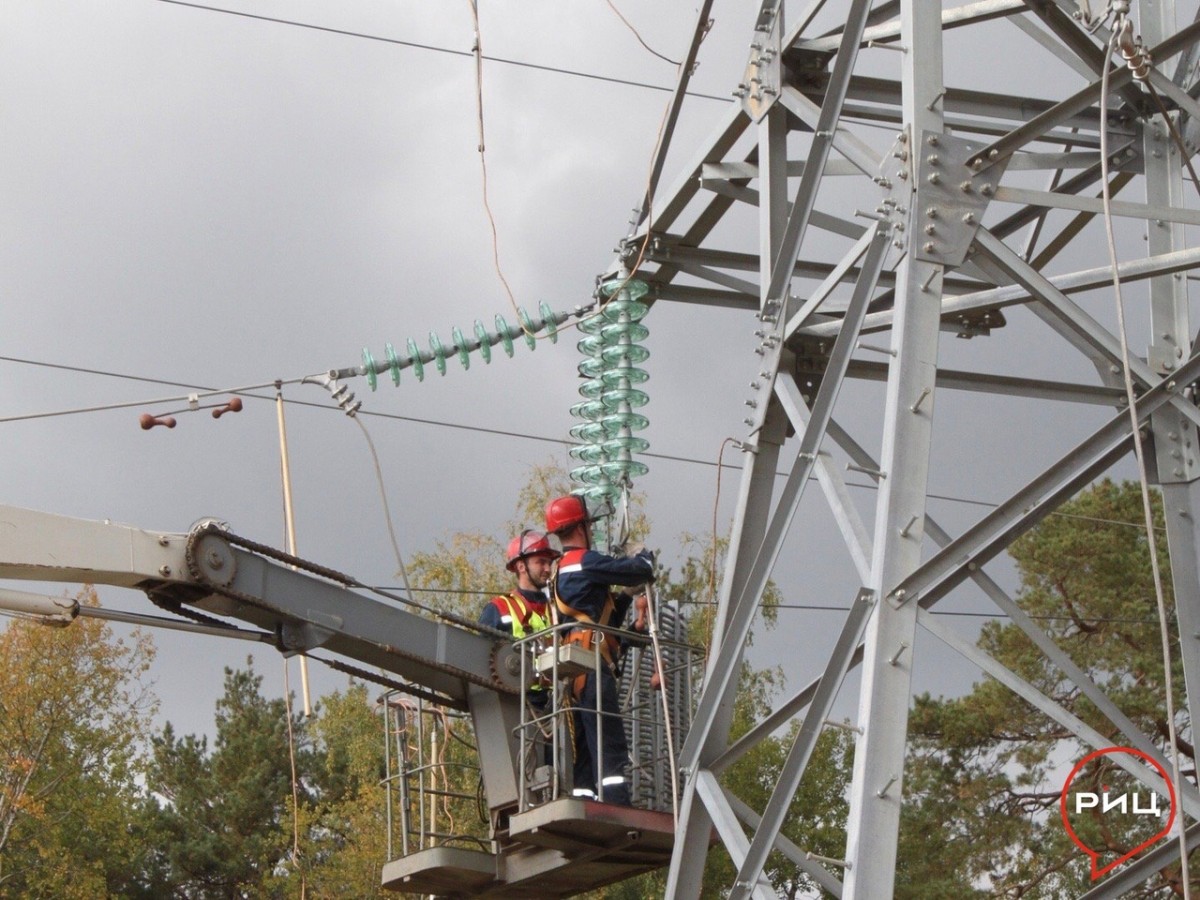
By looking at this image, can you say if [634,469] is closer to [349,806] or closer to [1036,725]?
[1036,725]

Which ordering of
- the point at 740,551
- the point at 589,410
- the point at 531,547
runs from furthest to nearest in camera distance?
the point at 589,410 → the point at 531,547 → the point at 740,551

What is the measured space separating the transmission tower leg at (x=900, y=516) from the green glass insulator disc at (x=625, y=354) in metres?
3.26

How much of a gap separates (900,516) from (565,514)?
3.26m

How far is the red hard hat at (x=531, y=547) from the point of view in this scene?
10.2m

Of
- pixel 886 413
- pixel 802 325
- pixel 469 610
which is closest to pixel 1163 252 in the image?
pixel 802 325

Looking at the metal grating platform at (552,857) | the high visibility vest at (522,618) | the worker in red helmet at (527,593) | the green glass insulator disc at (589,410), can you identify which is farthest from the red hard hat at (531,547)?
the metal grating platform at (552,857)

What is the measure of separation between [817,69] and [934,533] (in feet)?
8.35

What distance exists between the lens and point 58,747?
3422 centimetres

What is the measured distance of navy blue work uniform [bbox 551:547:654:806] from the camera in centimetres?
943

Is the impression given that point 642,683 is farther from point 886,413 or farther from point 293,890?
point 293,890

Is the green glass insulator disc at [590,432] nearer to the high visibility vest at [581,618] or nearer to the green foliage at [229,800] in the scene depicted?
the high visibility vest at [581,618]

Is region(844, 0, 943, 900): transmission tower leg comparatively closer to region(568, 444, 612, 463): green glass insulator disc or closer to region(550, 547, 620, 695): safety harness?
region(550, 547, 620, 695): safety harness

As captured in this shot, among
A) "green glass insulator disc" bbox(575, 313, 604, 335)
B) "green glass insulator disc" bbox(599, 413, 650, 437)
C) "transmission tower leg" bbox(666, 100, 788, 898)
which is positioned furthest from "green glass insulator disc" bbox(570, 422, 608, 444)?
"transmission tower leg" bbox(666, 100, 788, 898)

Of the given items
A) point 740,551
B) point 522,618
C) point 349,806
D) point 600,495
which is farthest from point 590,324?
point 349,806
